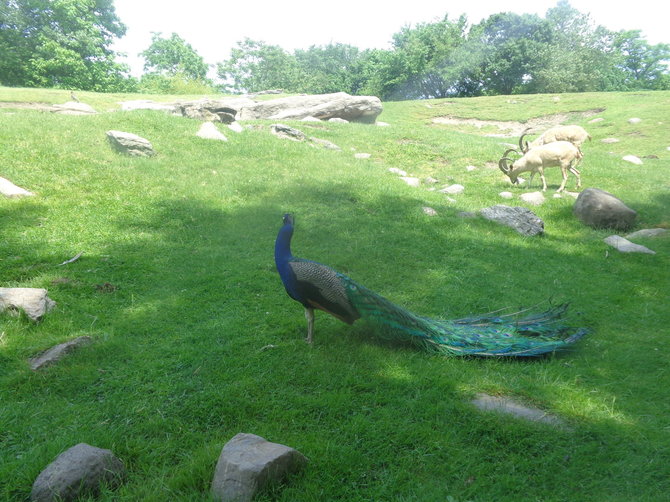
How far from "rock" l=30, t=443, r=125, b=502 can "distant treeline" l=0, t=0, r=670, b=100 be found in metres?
45.4

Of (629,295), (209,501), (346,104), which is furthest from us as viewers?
(346,104)

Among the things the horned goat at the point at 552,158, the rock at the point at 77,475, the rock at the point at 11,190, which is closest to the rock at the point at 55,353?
the rock at the point at 77,475

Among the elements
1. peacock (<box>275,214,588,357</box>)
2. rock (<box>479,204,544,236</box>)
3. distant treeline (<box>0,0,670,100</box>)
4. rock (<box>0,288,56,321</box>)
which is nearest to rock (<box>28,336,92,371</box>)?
rock (<box>0,288,56,321</box>)

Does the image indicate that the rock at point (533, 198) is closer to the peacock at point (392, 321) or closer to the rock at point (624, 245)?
the rock at point (624, 245)

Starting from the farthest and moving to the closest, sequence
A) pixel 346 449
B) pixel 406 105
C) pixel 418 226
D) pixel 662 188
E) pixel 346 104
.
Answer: pixel 406 105
pixel 346 104
pixel 662 188
pixel 418 226
pixel 346 449

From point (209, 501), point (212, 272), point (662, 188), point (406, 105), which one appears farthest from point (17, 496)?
point (406, 105)

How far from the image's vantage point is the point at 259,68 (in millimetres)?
75250

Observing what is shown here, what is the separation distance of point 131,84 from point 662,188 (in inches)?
2036

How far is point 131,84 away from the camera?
165ft

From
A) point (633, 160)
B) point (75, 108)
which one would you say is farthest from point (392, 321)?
point (75, 108)

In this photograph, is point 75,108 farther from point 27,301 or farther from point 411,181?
point 27,301

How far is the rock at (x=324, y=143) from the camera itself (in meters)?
16.4

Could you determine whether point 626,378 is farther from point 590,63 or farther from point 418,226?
point 590,63

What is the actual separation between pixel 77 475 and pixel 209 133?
1292 cm
